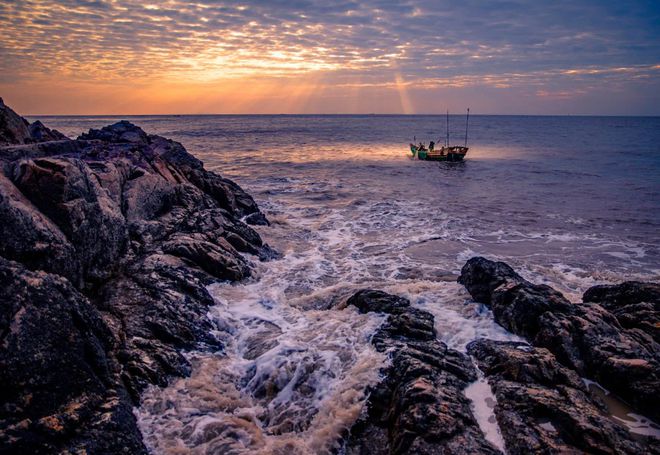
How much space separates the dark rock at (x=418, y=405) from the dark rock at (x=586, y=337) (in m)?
2.18

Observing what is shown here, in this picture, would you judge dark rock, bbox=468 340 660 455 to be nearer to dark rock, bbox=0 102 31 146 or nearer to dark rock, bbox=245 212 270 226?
dark rock, bbox=245 212 270 226

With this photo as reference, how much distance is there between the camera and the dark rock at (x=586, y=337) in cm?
743

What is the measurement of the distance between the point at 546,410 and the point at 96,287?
10.4 m

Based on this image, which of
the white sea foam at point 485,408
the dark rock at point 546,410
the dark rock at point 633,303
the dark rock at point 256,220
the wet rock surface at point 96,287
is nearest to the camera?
the wet rock surface at point 96,287

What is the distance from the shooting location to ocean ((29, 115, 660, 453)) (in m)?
7.21

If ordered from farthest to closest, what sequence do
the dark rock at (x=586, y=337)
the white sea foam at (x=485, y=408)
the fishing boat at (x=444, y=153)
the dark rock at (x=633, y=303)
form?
1. the fishing boat at (x=444, y=153)
2. the dark rock at (x=633, y=303)
3. the dark rock at (x=586, y=337)
4. the white sea foam at (x=485, y=408)

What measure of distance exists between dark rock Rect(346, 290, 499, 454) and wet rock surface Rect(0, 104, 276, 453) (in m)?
3.93

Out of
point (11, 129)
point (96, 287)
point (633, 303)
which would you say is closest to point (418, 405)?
point (633, 303)

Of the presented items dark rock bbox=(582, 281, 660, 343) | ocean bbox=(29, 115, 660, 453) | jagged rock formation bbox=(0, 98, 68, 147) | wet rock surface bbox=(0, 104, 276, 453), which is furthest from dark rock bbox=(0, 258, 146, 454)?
jagged rock formation bbox=(0, 98, 68, 147)

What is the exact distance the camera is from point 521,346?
29.6 ft

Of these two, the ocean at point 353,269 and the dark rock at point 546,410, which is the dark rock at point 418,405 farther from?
the dark rock at point 546,410

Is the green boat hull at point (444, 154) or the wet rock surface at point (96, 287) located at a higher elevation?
the green boat hull at point (444, 154)

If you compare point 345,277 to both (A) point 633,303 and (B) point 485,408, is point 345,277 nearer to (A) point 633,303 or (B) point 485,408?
(B) point 485,408

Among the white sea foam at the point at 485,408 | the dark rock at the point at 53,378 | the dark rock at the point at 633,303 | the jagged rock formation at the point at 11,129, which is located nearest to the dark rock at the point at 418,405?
the white sea foam at the point at 485,408
